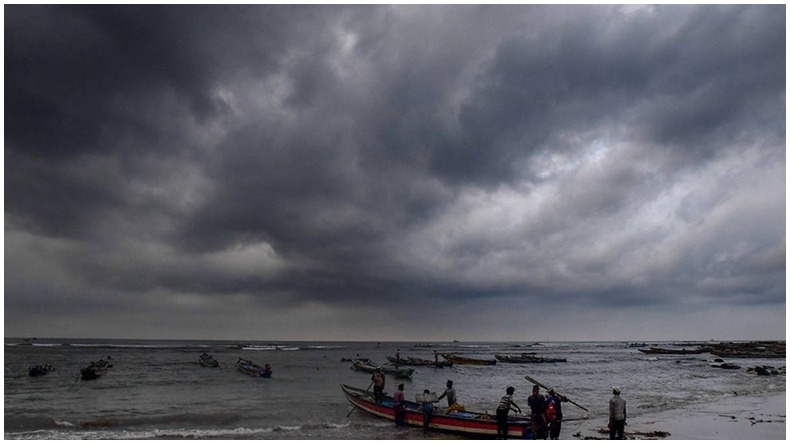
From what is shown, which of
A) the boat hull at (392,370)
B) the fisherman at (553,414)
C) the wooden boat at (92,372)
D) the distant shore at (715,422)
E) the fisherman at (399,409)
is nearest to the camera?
the fisherman at (553,414)

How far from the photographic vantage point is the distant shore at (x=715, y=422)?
17.9 m

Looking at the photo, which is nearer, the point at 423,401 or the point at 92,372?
the point at 423,401

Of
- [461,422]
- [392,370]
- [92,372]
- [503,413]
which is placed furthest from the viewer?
[392,370]

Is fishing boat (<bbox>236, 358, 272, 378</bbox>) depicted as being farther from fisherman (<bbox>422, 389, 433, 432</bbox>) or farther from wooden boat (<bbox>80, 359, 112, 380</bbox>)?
fisherman (<bbox>422, 389, 433, 432</bbox>)

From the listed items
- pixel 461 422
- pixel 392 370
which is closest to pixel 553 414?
pixel 461 422

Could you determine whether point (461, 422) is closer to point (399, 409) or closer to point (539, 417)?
point (399, 409)

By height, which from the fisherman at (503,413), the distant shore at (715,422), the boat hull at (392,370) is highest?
the fisherman at (503,413)

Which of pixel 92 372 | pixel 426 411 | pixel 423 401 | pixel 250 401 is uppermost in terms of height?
pixel 423 401

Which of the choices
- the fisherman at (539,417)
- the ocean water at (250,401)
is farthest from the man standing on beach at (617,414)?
the ocean water at (250,401)

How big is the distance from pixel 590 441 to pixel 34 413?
26653 mm

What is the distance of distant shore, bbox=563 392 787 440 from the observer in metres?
17.9

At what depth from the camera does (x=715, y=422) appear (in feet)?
67.9

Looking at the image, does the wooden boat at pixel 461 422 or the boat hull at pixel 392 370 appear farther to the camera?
the boat hull at pixel 392 370

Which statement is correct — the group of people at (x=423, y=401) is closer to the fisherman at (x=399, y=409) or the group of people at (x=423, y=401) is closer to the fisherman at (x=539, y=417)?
the fisherman at (x=399, y=409)
